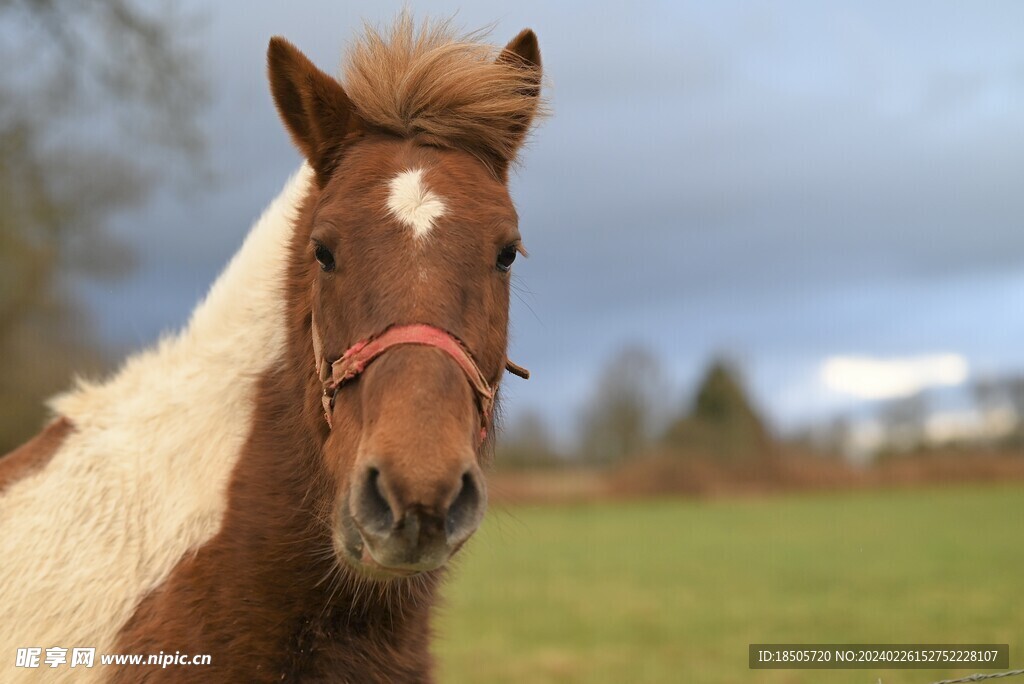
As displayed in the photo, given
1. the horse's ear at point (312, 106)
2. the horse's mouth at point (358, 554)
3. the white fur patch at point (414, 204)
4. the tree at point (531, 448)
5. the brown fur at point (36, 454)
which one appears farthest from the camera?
the tree at point (531, 448)

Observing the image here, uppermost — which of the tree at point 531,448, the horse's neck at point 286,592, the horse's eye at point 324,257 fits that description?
the tree at point 531,448

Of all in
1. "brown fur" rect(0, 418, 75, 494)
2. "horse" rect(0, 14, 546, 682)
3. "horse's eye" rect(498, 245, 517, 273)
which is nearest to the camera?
"horse" rect(0, 14, 546, 682)

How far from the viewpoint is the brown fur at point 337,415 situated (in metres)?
2.94

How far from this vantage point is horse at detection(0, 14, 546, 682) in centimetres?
284

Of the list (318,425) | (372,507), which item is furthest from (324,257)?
(372,507)

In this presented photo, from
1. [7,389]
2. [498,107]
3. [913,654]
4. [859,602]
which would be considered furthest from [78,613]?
[7,389]

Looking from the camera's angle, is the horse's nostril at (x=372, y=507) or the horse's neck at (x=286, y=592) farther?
the horse's neck at (x=286, y=592)

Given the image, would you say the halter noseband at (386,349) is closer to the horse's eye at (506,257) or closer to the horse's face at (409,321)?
the horse's face at (409,321)

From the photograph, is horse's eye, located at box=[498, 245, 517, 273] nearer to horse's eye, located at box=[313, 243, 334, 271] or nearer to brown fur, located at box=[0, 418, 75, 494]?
horse's eye, located at box=[313, 243, 334, 271]

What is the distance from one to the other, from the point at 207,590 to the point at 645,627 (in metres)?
11.4

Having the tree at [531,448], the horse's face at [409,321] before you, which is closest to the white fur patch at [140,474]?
the horse's face at [409,321]

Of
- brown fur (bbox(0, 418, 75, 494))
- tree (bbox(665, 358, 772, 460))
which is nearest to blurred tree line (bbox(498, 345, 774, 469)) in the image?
tree (bbox(665, 358, 772, 460))

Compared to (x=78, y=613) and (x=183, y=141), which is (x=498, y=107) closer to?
(x=78, y=613)

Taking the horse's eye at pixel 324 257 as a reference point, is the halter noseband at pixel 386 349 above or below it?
below
